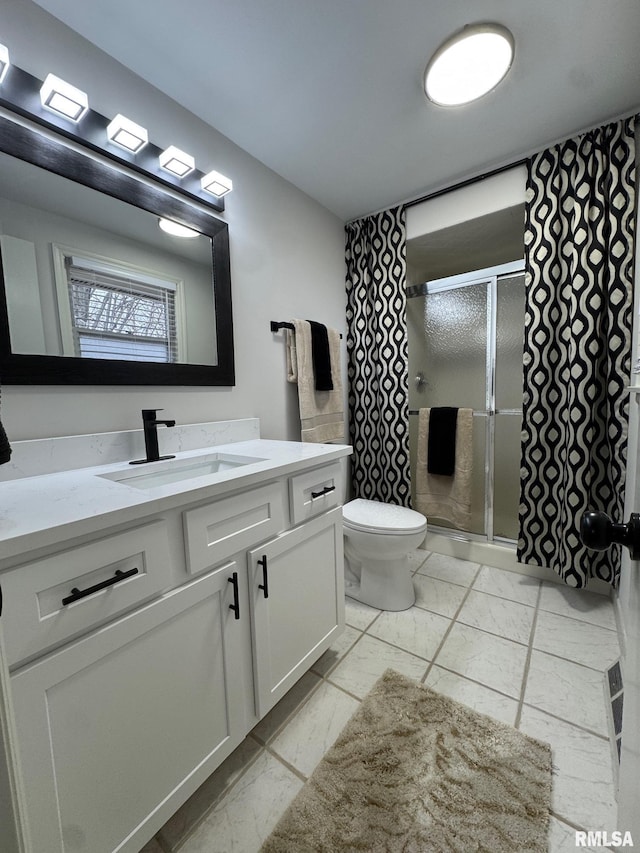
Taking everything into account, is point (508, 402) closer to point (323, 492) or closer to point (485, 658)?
point (485, 658)

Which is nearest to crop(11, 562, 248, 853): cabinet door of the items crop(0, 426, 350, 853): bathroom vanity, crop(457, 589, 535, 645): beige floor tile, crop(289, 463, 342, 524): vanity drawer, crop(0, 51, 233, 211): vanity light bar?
crop(0, 426, 350, 853): bathroom vanity

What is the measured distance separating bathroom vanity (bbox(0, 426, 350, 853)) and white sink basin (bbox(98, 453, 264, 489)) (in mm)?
13

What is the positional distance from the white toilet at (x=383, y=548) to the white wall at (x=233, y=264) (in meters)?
0.61

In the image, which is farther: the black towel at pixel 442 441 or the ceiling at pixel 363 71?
the black towel at pixel 442 441

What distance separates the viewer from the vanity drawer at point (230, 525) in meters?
0.80

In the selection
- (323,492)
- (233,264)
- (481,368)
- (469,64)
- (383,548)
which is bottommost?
(383,548)

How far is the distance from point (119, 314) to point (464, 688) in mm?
1798

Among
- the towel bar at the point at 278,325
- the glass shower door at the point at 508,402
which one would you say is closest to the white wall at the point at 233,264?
the towel bar at the point at 278,325

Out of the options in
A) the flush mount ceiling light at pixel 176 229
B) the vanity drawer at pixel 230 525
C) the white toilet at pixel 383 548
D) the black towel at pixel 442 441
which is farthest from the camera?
the black towel at pixel 442 441

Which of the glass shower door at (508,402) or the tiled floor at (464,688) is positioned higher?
the glass shower door at (508,402)

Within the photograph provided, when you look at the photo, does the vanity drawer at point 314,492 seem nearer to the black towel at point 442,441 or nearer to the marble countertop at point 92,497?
the marble countertop at point 92,497

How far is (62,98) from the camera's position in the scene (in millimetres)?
992

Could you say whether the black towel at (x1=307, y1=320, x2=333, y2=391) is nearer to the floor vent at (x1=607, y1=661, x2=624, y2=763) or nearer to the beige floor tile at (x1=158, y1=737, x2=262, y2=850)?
the beige floor tile at (x1=158, y1=737, x2=262, y2=850)

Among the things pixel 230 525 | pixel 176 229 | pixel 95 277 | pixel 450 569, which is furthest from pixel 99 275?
pixel 450 569
